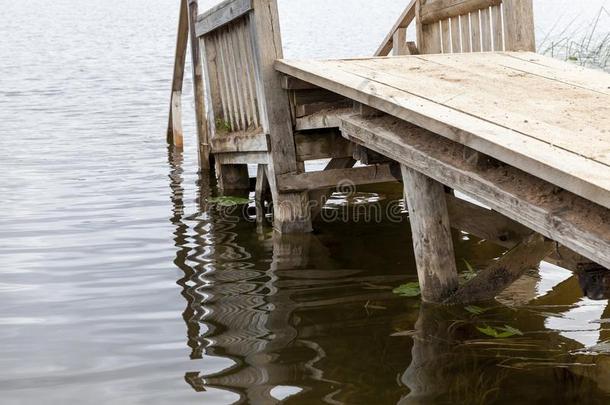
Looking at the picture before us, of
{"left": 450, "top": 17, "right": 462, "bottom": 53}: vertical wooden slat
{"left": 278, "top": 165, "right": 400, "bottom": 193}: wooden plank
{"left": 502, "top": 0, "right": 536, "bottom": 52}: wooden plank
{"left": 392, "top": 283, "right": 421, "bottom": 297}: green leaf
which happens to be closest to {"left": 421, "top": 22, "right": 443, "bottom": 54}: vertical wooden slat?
{"left": 450, "top": 17, "right": 462, "bottom": 53}: vertical wooden slat

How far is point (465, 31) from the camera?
7633mm

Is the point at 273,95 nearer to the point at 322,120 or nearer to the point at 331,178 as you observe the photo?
the point at 322,120

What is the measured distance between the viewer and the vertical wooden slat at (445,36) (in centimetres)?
793

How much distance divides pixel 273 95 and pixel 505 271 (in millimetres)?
2711

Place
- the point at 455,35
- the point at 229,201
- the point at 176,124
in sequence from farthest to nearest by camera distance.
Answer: the point at 176,124
the point at 229,201
the point at 455,35

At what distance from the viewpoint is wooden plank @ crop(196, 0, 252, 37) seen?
23.5ft

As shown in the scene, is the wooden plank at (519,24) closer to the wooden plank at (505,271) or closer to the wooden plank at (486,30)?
the wooden plank at (486,30)

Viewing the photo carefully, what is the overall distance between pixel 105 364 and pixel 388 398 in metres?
1.42

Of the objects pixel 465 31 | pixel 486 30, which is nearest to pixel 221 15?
pixel 465 31

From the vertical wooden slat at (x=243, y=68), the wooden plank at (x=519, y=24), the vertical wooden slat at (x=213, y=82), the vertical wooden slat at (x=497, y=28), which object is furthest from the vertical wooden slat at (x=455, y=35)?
the vertical wooden slat at (x=213, y=82)

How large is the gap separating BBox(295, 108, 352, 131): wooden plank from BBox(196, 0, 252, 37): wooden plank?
99 cm

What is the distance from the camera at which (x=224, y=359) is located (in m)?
4.38

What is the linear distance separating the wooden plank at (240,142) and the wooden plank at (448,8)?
195cm

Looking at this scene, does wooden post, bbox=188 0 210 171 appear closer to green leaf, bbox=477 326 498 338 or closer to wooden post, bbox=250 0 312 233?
wooden post, bbox=250 0 312 233
